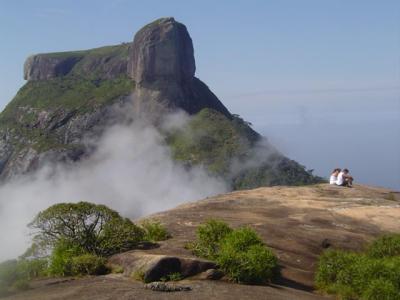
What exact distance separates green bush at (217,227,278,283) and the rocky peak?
13715 centimetres

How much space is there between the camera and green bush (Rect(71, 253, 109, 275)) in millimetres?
14734

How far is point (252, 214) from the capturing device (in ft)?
73.3

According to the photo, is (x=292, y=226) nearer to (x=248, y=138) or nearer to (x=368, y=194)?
(x=368, y=194)

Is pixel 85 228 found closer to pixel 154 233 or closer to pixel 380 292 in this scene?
pixel 154 233

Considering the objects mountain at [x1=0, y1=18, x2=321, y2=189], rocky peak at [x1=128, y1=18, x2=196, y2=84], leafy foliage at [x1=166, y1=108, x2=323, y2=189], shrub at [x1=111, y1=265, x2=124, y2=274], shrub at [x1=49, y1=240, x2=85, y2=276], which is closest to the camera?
shrub at [x1=111, y1=265, x2=124, y2=274]

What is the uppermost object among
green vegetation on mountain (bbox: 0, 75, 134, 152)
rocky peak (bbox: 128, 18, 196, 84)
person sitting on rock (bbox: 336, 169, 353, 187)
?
rocky peak (bbox: 128, 18, 196, 84)

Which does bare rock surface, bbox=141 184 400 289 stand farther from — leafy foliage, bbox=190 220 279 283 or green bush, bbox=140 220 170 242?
leafy foliage, bbox=190 220 279 283

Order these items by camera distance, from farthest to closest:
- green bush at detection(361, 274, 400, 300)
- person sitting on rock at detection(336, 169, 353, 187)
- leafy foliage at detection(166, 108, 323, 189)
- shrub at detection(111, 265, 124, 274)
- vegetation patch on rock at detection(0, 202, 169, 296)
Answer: leafy foliage at detection(166, 108, 323, 189), person sitting on rock at detection(336, 169, 353, 187), vegetation patch on rock at detection(0, 202, 169, 296), shrub at detection(111, 265, 124, 274), green bush at detection(361, 274, 400, 300)

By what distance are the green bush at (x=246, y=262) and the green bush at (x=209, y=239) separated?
0.38m

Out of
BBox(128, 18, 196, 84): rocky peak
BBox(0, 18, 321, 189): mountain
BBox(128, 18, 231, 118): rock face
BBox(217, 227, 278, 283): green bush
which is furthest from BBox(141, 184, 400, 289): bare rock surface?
BBox(128, 18, 196, 84): rocky peak

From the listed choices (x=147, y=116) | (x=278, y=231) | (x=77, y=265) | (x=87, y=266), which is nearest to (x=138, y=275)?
(x=87, y=266)

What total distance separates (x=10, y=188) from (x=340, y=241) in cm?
14553

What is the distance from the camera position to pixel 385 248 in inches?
716

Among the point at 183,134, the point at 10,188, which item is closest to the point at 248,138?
the point at 183,134
